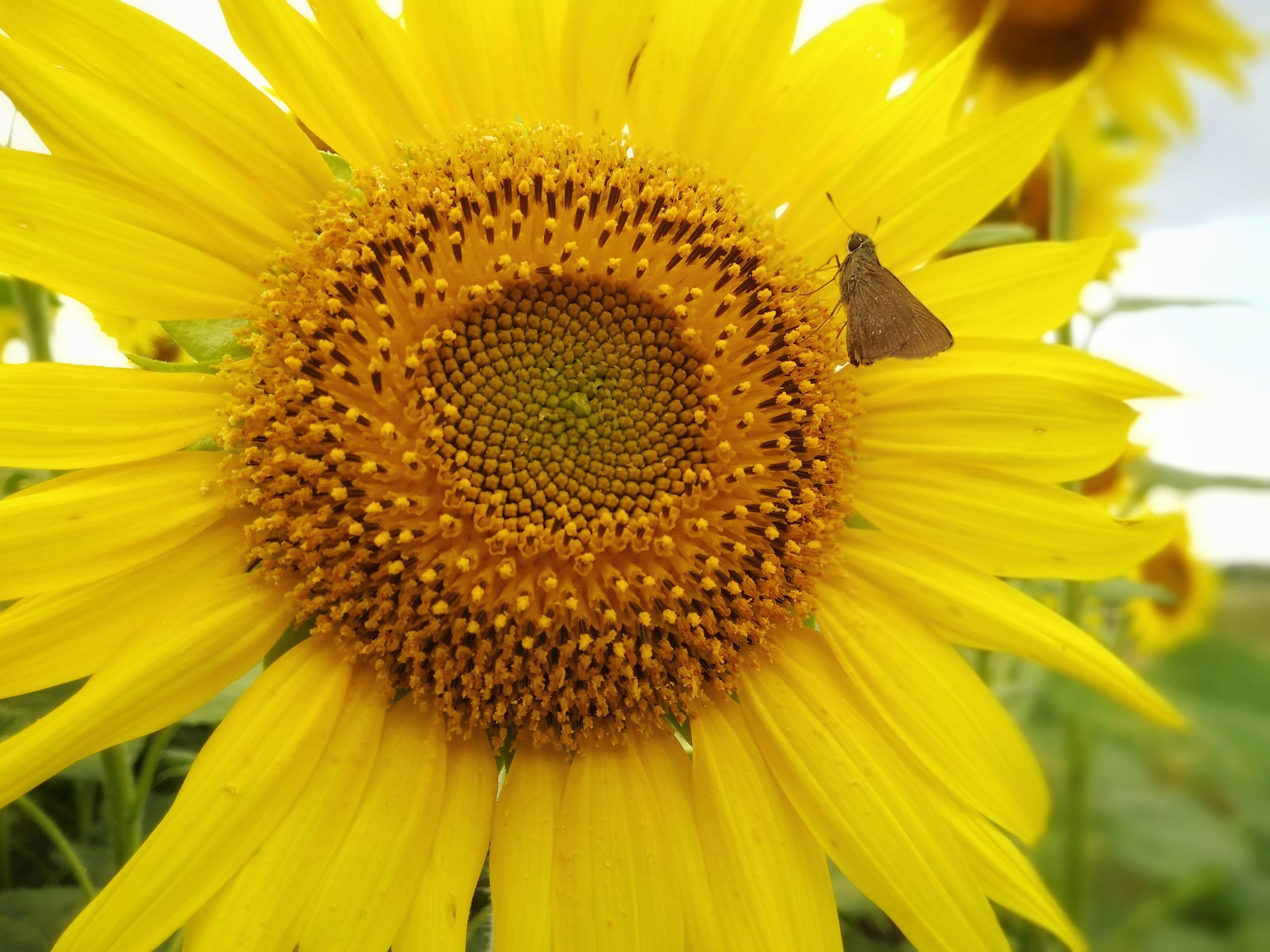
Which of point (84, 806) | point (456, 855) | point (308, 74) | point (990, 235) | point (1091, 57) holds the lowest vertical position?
point (84, 806)

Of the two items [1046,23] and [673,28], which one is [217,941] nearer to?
[673,28]

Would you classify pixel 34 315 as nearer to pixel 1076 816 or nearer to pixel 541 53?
pixel 541 53

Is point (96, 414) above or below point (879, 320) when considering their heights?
below

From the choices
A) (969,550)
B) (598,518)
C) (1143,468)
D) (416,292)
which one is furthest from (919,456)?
(1143,468)

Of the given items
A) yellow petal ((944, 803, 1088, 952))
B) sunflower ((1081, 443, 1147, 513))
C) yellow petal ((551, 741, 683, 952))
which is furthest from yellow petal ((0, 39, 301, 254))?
sunflower ((1081, 443, 1147, 513))

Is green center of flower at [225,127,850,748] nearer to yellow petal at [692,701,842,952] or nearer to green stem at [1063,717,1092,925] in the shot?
yellow petal at [692,701,842,952]

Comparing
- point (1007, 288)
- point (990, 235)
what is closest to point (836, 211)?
point (1007, 288)
